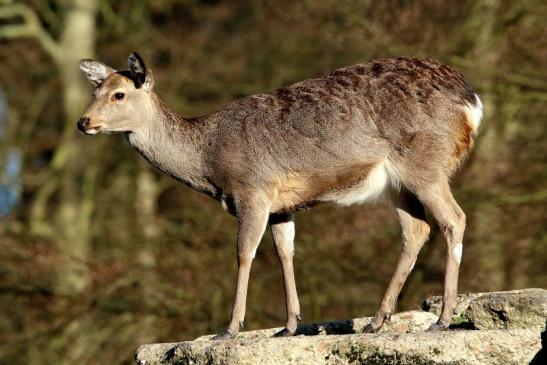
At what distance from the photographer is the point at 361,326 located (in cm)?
1047

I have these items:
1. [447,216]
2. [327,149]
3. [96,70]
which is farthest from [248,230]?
[96,70]

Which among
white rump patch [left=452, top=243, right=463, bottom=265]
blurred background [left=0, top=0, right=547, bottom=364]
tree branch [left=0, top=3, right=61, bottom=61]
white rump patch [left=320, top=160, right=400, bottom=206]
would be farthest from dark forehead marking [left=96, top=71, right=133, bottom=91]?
tree branch [left=0, top=3, right=61, bottom=61]

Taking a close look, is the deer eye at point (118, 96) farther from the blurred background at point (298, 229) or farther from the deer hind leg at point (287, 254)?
the blurred background at point (298, 229)

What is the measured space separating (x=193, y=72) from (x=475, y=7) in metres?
6.75

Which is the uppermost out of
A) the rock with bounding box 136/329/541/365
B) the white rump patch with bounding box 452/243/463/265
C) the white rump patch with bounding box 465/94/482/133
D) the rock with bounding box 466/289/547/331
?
the white rump patch with bounding box 465/94/482/133

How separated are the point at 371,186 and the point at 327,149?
0.48m

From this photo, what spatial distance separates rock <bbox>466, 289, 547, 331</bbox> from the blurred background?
7.17m

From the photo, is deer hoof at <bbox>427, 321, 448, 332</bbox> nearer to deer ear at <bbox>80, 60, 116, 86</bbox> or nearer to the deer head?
the deer head

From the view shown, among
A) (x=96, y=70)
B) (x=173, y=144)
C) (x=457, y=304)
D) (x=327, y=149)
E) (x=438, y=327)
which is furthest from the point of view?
(x=96, y=70)

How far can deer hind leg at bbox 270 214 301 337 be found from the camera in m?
10.4

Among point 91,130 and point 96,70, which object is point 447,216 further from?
point 96,70

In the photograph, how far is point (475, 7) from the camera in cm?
1825

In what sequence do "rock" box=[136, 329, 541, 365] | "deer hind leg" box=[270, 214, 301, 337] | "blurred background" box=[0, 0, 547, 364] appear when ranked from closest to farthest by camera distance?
"rock" box=[136, 329, 541, 365] → "deer hind leg" box=[270, 214, 301, 337] → "blurred background" box=[0, 0, 547, 364]

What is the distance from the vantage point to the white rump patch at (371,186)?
10078mm
